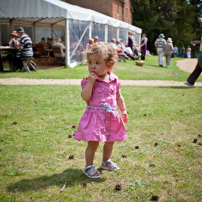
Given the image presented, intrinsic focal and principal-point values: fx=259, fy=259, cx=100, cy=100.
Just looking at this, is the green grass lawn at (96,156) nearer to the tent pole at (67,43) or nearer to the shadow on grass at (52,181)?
the shadow on grass at (52,181)

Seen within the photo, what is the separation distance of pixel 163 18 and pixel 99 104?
4595 cm

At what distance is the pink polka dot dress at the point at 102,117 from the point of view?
2.90m

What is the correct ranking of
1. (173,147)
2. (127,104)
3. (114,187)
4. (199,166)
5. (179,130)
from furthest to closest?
(127,104), (179,130), (173,147), (199,166), (114,187)

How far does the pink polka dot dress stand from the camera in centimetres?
290

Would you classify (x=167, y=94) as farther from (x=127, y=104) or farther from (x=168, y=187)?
(x=168, y=187)

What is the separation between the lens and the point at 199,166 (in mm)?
3275

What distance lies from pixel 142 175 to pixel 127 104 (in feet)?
11.8

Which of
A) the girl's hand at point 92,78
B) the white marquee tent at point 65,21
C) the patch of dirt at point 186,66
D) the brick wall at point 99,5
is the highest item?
the brick wall at point 99,5

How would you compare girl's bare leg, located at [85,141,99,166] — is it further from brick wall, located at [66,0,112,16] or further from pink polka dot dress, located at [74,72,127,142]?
brick wall, located at [66,0,112,16]

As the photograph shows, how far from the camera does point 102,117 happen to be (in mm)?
2926

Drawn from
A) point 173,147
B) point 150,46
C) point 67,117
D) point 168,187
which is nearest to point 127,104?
point 67,117

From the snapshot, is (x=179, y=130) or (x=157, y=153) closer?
(x=157, y=153)

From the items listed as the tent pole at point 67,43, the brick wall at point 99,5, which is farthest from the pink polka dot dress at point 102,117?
the brick wall at point 99,5

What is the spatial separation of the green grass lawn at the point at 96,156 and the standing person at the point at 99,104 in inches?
15.0
